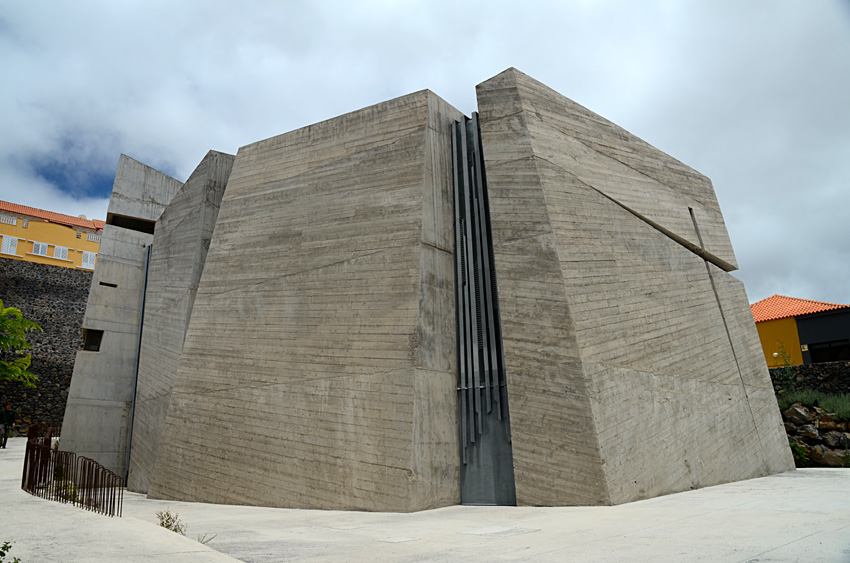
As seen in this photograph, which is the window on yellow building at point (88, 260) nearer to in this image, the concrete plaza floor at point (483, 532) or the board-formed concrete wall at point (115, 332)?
the board-formed concrete wall at point (115, 332)

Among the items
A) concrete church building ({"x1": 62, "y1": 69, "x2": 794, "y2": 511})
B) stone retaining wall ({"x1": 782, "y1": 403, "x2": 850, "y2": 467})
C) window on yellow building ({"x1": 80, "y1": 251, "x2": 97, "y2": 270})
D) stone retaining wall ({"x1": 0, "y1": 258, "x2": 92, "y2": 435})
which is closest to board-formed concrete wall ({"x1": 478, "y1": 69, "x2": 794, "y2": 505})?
concrete church building ({"x1": 62, "y1": 69, "x2": 794, "y2": 511})

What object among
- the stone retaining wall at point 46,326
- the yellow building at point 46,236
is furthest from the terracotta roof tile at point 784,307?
the yellow building at point 46,236

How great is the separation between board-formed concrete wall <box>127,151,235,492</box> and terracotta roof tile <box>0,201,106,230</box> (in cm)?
2693

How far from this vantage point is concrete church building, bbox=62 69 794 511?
806 cm

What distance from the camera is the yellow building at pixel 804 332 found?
1961cm

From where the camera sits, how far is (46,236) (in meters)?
35.2

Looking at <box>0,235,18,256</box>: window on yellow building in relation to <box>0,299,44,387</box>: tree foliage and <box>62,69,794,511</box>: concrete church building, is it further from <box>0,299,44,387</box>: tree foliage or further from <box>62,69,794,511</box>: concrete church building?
<box>62,69,794,511</box>: concrete church building

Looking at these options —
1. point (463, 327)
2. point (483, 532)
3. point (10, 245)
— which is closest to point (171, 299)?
point (463, 327)

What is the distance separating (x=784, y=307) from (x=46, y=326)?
102 feet

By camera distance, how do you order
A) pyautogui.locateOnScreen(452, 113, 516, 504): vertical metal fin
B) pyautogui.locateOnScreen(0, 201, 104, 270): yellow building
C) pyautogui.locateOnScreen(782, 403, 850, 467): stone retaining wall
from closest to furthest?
1. pyautogui.locateOnScreen(452, 113, 516, 504): vertical metal fin
2. pyautogui.locateOnScreen(782, 403, 850, 467): stone retaining wall
3. pyautogui.locateOnScreen(0, 201, 104, 270): yellow building

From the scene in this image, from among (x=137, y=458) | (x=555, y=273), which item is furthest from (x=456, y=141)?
(x=137, y=458)

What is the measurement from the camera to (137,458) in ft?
41.4

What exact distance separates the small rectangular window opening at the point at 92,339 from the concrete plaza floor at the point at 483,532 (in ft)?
25.5

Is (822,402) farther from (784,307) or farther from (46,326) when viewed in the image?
(46,326)
